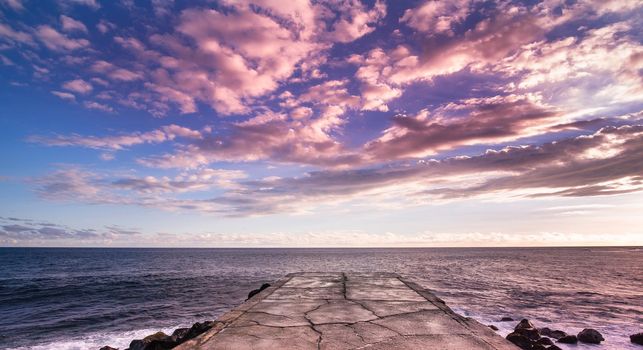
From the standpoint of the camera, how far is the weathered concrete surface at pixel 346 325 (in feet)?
16.3

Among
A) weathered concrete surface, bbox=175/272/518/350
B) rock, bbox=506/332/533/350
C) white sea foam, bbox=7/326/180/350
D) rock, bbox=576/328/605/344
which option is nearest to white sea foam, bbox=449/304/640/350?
rock, bbox=576/328/605/344

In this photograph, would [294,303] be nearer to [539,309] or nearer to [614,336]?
[614,336]

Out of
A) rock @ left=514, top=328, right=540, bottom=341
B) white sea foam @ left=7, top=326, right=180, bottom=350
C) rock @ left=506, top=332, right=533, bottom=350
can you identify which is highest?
rock @ left=506, top=332, right=533, bottom=350

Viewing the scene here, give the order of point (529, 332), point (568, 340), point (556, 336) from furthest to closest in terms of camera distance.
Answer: point (556, 336)
point (568, 340)
point (529, 332)

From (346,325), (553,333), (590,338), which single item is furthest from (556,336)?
(346,325)

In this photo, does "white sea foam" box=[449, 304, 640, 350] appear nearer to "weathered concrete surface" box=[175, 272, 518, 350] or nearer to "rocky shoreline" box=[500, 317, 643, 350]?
"rocky shoreline" box=[500, 317, 643, 350]

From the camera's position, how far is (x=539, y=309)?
19.9m

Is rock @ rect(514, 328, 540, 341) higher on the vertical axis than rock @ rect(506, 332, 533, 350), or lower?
lower

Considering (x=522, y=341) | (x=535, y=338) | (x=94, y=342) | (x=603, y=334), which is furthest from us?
(x=603, y=334)

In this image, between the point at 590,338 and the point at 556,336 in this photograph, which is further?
the point at 556,336

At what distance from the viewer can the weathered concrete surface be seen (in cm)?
496

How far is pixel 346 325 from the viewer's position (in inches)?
235

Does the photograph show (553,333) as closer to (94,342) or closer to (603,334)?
(603,334)

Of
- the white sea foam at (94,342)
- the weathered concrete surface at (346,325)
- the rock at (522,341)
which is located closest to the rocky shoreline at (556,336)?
the rock at (522,341)
